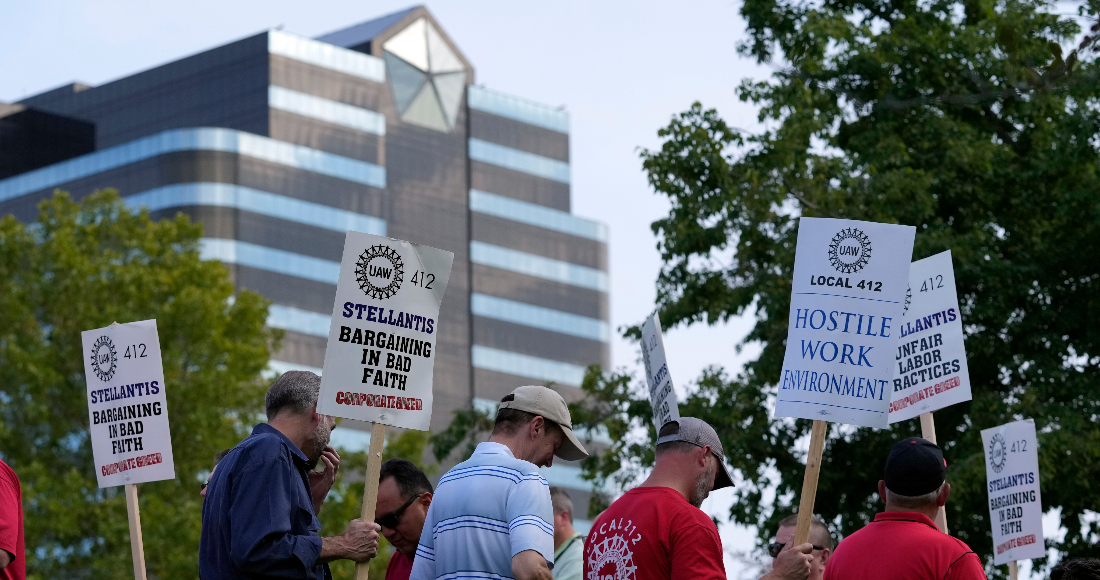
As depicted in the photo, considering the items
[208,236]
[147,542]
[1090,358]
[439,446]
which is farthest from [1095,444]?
[208,236]

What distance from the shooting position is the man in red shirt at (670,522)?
6.04 metres

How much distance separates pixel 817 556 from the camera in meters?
8.05

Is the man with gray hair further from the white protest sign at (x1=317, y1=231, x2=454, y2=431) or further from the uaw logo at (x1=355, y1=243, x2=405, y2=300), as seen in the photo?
the uaw logo at (x1=355, y1=243, x2=405, y2=300)

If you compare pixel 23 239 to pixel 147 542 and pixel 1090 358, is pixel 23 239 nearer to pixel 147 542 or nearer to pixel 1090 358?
pixel 147 542

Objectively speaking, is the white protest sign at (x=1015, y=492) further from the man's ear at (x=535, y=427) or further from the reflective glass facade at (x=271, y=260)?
the reflective glass facade at (x=271, y=260)

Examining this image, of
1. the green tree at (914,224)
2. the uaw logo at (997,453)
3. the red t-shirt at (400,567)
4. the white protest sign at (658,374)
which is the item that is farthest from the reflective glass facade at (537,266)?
the red t-shirt at (400,567)

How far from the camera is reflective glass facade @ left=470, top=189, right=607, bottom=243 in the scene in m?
98.8

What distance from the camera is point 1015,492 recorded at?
11.4 meters

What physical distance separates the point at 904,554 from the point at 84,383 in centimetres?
2550

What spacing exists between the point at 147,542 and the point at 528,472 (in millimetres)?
21532

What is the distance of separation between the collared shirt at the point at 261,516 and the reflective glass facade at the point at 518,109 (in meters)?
93.6

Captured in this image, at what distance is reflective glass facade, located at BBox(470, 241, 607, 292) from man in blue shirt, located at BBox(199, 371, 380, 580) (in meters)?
91.1

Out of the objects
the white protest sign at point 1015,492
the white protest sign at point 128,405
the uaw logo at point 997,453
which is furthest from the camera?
the uaw logo at point 997,453

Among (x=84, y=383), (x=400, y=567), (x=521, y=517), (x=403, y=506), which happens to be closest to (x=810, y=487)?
(x=521, y=517)
